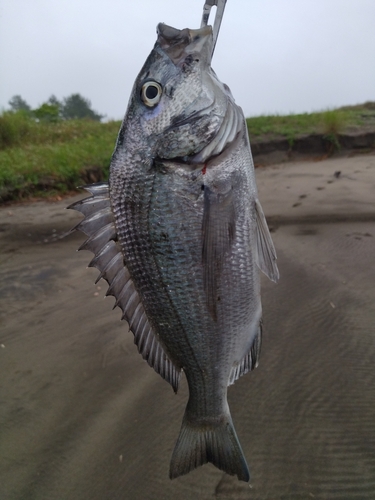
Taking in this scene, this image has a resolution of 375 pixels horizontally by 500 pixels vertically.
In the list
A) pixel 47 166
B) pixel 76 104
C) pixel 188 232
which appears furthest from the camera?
pixel 76 104

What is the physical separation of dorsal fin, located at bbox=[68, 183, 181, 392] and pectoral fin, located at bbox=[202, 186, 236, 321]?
0.83ft

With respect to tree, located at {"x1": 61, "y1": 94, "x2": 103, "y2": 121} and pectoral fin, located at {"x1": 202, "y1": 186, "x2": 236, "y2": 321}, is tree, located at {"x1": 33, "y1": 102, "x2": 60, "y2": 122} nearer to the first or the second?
pectoral fin, located at {"x1": 202, "y1": 186, "x2": 236, "y2": 321}

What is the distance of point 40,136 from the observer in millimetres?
9727

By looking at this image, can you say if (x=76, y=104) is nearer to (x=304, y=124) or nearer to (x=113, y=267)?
(x=304, y=124)

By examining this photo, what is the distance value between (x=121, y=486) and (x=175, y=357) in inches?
35.6

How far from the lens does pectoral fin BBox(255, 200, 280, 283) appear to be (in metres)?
1.30

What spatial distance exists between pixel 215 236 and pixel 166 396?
1370 millimetres

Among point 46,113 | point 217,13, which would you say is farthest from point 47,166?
point 46,113

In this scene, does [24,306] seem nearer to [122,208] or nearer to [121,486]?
[121,486]

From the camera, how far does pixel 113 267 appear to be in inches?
52.5

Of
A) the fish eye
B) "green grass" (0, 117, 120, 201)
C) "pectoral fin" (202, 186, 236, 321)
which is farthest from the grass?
"pectoral fin" (202, 186, 236, 321)

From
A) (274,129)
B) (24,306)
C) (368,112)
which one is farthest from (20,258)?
(368,112)

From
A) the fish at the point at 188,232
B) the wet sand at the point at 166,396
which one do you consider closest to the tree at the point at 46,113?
the wet sand at the point at 166,396

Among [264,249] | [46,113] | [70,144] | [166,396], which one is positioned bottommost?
[166,396]
